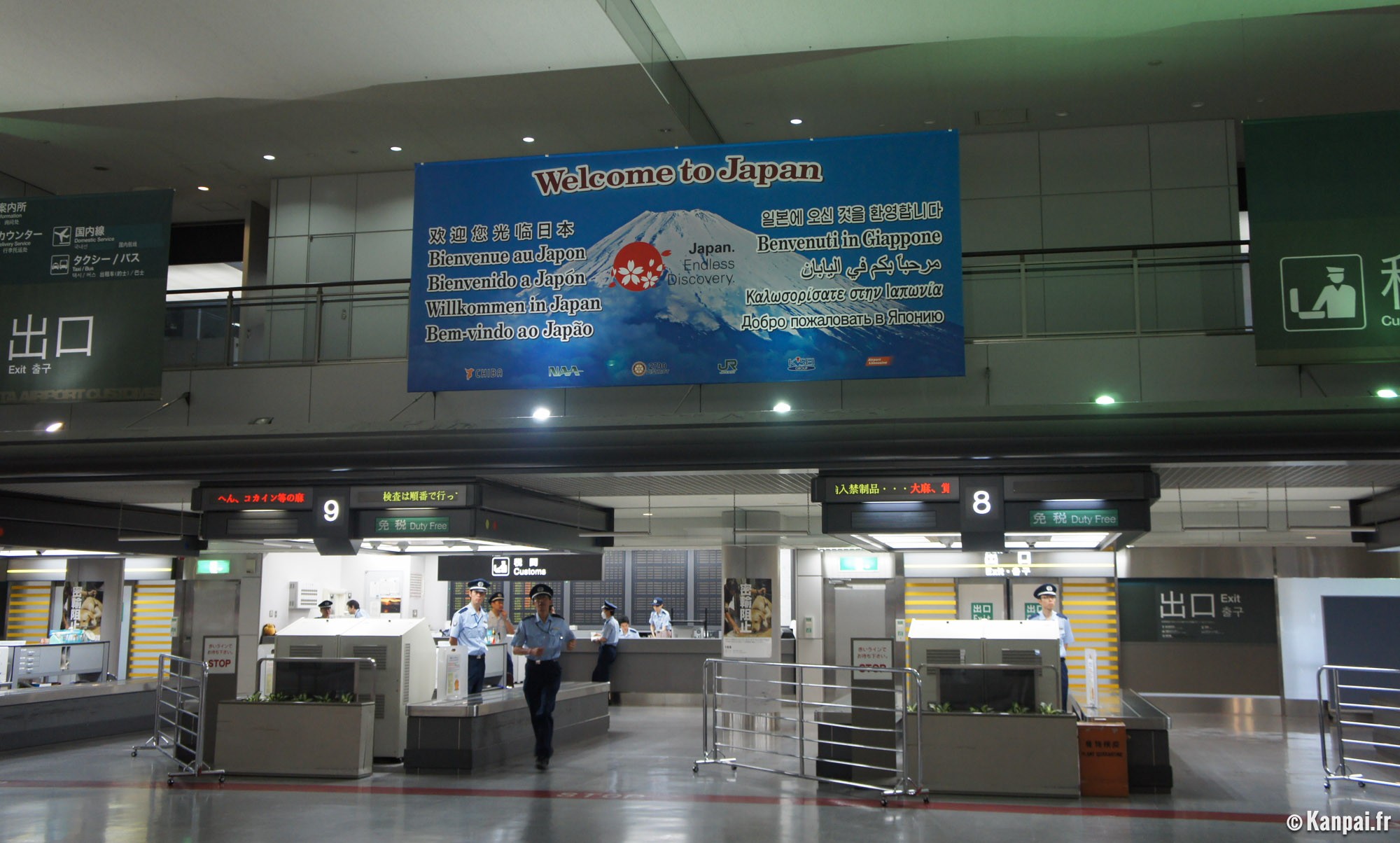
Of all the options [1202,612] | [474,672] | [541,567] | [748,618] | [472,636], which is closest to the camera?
[472,636]

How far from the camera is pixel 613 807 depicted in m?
8.98

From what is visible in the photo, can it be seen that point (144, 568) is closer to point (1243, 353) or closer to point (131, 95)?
point (131, 95)

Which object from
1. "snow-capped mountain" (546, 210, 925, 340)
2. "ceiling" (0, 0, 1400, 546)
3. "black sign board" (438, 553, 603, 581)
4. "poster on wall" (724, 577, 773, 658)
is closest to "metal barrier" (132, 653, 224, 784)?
"ceiling" (0, 0, 1400, 546)

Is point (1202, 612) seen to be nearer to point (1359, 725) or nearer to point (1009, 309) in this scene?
point (1359, 725)

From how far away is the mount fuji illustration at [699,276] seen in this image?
950 centimetres

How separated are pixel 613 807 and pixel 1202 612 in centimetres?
1147

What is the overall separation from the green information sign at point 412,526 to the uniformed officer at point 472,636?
3.52 metres

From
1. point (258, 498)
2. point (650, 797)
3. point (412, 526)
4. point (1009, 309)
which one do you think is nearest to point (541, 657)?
point (412, 526)

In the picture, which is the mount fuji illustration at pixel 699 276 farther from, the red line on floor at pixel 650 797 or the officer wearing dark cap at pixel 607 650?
the officer wearing dark cap at pixel 607 650

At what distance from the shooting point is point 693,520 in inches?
651

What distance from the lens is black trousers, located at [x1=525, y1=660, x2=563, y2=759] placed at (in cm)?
1128

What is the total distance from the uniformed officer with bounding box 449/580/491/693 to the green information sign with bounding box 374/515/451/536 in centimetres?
352

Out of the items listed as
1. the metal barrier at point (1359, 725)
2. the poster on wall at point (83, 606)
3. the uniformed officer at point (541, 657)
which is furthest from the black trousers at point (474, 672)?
the metal barrier at point (1359, 725)

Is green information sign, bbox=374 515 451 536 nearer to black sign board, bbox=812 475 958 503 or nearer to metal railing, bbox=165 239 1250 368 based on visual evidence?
metal railing, bbox=165 239 1250 368
